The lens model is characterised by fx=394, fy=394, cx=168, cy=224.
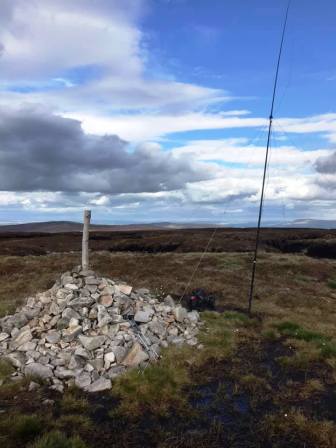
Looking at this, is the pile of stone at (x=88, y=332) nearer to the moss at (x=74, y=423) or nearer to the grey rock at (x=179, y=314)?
the grey rock at (x=179, y=314)

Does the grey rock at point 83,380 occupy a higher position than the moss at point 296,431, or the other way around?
the moss at point 296,431

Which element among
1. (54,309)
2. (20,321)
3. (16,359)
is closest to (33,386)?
(16,359)

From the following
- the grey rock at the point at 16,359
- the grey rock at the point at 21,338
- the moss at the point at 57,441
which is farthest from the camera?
the grey rock at the point at 21,338

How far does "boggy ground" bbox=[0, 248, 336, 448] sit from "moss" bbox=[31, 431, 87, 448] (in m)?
0.03

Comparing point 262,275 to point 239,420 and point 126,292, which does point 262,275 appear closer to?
point 126,292

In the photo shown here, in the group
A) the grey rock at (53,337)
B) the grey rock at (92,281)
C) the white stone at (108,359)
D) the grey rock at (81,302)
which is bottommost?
the white stone at (108,359)

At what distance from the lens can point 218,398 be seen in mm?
11422

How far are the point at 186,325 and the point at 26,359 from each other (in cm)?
682

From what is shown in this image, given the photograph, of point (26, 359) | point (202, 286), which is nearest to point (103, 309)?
point (26, 359)

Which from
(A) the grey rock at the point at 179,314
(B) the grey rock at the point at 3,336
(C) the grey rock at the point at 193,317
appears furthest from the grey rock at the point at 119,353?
(C) the grey rock at the point at 193,317

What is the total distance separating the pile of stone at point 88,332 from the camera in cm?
1252

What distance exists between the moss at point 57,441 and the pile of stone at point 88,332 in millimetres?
2836

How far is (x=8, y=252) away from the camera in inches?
1951

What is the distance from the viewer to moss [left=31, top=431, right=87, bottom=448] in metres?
8.28
